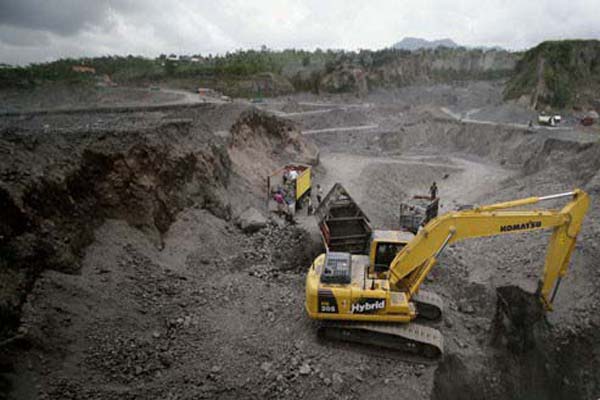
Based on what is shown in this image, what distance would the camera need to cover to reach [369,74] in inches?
2190

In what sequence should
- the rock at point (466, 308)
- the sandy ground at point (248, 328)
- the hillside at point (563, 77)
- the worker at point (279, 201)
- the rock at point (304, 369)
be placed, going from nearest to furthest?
the sandy ground at point (248, 328) < the rock at point (304, 369) < the rock at point (466, 308) < the worker at point (279, 201) < the hillside at point (563, 77)

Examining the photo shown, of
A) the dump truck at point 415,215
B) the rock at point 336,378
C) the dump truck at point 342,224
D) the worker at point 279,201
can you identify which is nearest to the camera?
the rock at point 336,378

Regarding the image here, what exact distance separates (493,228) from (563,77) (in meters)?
37.4

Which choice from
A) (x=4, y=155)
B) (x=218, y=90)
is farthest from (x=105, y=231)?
(x=218, y=90)

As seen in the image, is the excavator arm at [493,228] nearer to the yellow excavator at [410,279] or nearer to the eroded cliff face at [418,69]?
the yellow excavator at [410,279]

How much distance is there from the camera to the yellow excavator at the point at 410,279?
27.1ft

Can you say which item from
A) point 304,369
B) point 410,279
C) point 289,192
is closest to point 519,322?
point 410,279

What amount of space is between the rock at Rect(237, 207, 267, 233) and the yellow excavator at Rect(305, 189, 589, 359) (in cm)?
576

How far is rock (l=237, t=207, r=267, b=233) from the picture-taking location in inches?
557

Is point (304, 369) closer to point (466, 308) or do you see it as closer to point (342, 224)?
point (466, 308)

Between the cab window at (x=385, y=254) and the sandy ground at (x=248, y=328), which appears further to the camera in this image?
the cab window at (x=385, y=254)

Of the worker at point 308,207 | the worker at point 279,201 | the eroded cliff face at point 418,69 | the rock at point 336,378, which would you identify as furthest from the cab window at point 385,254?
the eroded cliff face at point 418,69

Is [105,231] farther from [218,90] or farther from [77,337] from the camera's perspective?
[218,90]

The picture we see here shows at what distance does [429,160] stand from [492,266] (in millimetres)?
16294
